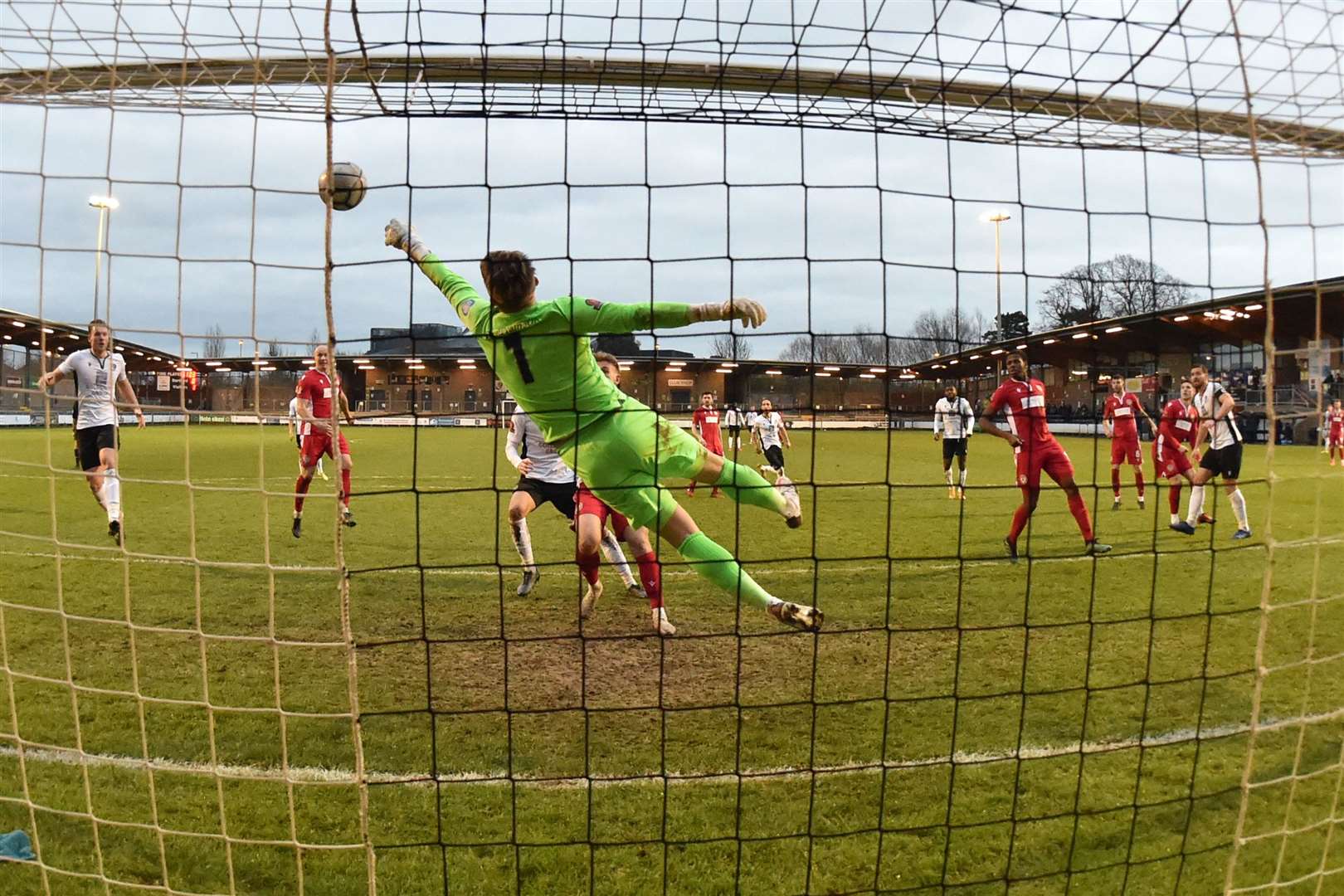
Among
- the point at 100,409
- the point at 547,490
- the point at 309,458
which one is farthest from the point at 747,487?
the point at 100,409

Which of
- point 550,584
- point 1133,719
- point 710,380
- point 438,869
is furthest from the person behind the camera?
point 710,380

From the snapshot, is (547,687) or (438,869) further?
(547,687)

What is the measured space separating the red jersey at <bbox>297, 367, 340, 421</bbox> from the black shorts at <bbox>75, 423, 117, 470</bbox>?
2.14m

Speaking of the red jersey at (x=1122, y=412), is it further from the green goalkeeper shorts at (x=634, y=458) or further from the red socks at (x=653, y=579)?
the green goalkeeper shorts at (x=634, y=458)

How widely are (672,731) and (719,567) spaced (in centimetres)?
91

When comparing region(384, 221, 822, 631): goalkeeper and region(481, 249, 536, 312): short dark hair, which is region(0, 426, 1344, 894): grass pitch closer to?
region(384, 221, 822, 631): goalkeeper

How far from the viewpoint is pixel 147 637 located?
19.1 ft

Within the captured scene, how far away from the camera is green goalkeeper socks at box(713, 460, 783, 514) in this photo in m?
4.10

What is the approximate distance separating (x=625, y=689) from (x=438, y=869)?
1922mm

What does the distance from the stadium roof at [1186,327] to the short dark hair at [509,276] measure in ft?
6.63

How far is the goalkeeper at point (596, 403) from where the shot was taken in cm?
363

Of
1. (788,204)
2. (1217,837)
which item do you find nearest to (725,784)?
(1217,837)

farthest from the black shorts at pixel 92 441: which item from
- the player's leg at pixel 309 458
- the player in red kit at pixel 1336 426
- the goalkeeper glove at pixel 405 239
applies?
the player in red kit at pixel 1336 426

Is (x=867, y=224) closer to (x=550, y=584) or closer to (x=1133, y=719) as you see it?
(x=1133, y=719)
